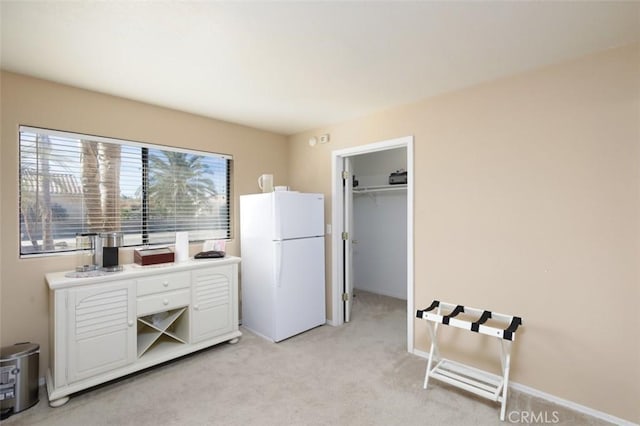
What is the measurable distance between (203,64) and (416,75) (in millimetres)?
1615

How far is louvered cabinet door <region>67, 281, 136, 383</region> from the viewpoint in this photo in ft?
7.43

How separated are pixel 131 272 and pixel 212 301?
0.81 meters

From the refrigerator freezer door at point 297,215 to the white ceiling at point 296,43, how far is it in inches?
42.5

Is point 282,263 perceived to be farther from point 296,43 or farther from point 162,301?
point 296,43

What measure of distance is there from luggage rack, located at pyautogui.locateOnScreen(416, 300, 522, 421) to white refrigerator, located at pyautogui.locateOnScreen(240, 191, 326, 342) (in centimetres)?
142

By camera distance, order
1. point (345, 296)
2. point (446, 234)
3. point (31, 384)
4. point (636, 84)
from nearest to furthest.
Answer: point (636, 84)
point (31, 384)
point (446, 234)
point (345, 296)

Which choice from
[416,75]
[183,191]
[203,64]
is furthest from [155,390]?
[416,75]

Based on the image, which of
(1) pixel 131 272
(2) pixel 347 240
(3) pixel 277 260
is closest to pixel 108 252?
(1) pixel 131 272

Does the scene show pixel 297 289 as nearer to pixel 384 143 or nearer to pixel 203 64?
pixel 384 143

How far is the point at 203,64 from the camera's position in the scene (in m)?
2.22

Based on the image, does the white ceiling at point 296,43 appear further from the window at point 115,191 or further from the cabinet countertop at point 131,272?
the cabinet countertop at point 131,272

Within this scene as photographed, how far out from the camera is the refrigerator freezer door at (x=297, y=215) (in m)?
3.26

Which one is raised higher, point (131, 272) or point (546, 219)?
point (546, 219)

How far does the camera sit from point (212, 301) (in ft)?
10.0
